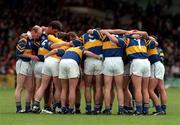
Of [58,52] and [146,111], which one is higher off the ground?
[58,52]

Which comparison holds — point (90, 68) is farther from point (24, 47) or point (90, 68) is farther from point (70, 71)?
point (24, 47)

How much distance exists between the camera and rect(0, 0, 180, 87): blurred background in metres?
44.4

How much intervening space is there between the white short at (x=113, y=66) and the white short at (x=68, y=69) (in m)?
0.76

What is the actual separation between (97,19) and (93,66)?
1128 inches

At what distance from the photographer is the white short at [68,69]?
20.5 m

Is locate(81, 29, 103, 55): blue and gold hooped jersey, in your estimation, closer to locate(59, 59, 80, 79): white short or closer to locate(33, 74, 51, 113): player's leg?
locate(59, 59, 80, 79): white short

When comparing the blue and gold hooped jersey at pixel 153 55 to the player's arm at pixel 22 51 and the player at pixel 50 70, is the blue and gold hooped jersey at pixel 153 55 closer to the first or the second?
the player at pixel 50 70

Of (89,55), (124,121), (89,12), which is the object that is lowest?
(124,121)

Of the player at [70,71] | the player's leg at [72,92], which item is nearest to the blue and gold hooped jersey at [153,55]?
the player at [70,71]

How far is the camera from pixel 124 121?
60.0ft

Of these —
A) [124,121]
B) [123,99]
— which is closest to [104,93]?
[123,99]

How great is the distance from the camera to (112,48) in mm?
20469

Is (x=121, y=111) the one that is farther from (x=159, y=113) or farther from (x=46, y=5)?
(x=46, y=5)

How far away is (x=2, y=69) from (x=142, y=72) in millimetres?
19966
